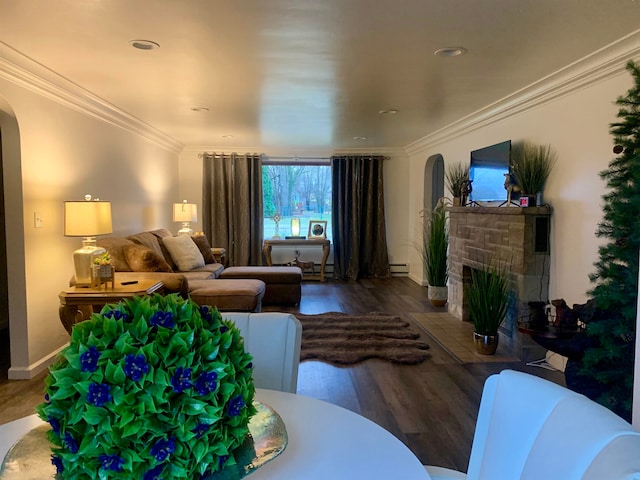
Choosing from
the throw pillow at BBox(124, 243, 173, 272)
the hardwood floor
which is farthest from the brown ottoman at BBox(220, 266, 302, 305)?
the hardwood floor

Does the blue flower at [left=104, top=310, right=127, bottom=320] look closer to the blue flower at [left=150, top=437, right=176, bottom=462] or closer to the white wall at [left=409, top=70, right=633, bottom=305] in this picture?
the blue flower at [left=150, top=437, right=176, bottom=462]

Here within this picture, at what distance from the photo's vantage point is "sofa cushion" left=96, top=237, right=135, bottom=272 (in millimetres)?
4137

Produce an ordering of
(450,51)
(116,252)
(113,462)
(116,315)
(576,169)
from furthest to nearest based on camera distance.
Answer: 1. (116,252)
2. (576,169)
3. (450,51)
4. (116,315)
5. (113,462)

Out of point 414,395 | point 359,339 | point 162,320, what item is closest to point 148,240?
point 359,339

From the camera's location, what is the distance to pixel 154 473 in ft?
2.48

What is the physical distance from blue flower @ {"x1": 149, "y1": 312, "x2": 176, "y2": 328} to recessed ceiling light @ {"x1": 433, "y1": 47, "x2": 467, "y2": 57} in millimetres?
2599

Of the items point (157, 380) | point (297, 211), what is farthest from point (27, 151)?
point (297, 211)

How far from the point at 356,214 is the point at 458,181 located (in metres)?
2.65

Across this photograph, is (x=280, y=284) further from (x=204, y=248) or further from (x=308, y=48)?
(x=308, y=48)

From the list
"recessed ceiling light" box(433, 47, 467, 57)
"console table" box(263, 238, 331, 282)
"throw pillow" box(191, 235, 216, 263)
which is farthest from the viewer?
"console table" box(263, 238, 331, 282)

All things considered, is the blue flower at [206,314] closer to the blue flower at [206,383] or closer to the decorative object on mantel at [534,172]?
the blue flower at [206,383]

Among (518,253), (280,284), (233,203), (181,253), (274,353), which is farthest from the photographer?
(233,203)

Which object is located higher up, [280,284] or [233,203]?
[233,203]

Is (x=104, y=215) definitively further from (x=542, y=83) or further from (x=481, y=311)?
(x=542, y=83)
